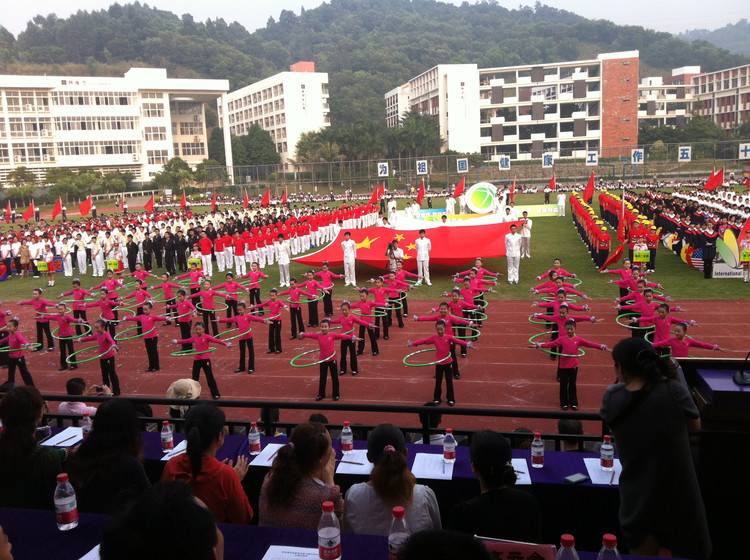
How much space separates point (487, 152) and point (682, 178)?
1178 inches

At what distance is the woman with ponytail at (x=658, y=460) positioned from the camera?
3.17 m

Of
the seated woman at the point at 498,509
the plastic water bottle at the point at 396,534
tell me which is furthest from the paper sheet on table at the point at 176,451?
the seated woman at the point at 498,509

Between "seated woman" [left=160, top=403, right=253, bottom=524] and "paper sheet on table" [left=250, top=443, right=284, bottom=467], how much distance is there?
1.03m

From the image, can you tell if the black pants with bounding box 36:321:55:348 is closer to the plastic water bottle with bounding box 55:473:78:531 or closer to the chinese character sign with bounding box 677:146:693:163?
the plastic water bottle with bounding box 55:473:78:531

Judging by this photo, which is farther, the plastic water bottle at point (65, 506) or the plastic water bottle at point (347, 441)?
the plastic water bottle at point (347, 441)

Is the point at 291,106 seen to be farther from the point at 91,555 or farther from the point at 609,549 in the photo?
the point at 609,549

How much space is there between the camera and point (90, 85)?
6938 cm

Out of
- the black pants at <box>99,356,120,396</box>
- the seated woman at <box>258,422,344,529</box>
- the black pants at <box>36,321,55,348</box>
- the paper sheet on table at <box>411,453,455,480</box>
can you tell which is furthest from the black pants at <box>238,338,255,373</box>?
the seated woman at <box>258,422,344,529</box>

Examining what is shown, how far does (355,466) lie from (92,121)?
246ft

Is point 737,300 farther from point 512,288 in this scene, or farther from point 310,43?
point 310,43

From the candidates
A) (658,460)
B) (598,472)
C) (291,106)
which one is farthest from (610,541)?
(291,106)

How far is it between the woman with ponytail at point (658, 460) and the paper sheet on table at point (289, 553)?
167 centimetres

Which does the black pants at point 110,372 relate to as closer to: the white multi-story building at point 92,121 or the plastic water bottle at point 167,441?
the plastic water bottle at point 167,441

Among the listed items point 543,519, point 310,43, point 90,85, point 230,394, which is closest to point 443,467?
point 543,519
